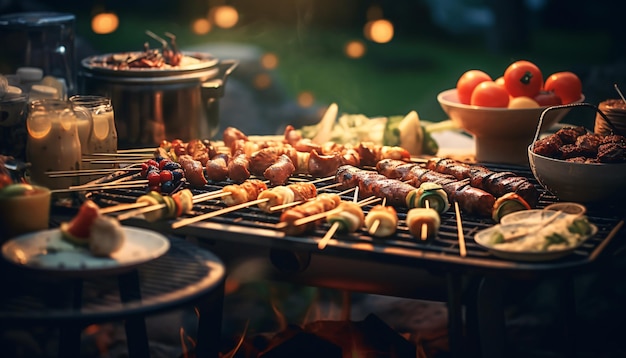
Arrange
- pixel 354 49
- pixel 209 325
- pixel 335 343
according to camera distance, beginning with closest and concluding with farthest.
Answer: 1. pixel 209 325
2. pixel 335 343
3. pixel 354 49

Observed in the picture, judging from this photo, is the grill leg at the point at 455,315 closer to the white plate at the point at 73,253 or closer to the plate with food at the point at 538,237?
the plate with food at the point at 538,237

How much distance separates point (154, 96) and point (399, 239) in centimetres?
215

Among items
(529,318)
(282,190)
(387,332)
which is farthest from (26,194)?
(529,318)

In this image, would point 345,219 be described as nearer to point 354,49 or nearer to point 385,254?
point 385,254

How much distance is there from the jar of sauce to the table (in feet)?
2.87

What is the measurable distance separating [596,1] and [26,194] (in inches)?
535

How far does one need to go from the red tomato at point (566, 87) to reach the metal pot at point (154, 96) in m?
2.09

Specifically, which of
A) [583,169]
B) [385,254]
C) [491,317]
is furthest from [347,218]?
[583,169]

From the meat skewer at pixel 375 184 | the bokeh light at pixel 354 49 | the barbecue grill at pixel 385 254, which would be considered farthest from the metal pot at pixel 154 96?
the bokeh light at pixel 354 49

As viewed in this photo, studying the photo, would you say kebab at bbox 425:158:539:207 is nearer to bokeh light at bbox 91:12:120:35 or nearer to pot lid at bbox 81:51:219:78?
pot lid at bbox 81:51:219:78

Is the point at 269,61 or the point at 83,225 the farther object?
the point at 269,61

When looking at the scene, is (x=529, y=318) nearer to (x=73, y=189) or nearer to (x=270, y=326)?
(x=270, y=326)

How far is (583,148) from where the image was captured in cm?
361

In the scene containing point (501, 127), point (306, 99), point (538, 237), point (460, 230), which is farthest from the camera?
point (306, 99)
